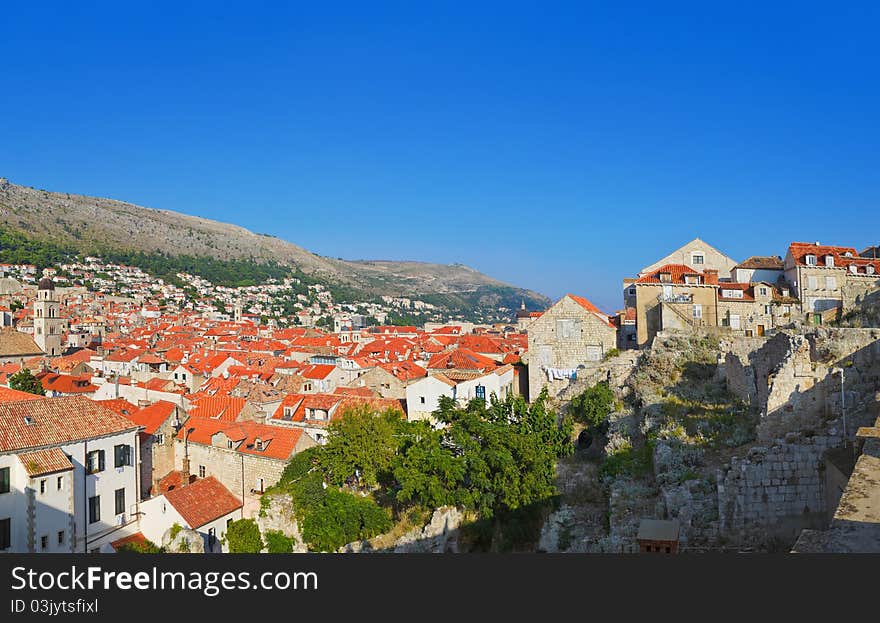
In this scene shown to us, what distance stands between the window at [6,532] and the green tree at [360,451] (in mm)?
10805

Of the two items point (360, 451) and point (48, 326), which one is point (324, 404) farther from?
point (48, 326)

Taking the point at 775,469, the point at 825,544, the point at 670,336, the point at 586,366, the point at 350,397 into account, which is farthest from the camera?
the point at 350,397

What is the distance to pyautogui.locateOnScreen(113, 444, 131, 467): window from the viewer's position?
26.7m

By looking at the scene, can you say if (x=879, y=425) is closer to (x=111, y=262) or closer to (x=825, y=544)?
(x=825, y=544)

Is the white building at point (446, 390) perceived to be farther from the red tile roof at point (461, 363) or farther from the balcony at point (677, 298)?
the balcony at point (677, 298)

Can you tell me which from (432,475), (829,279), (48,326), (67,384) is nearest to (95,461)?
(432,475)

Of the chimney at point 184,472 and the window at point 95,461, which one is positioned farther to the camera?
the chimney at point 184,472

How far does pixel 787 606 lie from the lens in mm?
4469

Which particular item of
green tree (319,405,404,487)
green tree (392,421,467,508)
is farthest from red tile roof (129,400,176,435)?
green tree (392,421,467,508)

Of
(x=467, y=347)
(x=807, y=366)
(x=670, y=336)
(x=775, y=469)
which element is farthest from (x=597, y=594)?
(x=467, y=347)

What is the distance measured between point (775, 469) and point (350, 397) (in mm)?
26695

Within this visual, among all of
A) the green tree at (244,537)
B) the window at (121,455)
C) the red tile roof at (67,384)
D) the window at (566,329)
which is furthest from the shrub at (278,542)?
the red tile roof at (67,384)

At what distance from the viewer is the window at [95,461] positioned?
83.6 ft

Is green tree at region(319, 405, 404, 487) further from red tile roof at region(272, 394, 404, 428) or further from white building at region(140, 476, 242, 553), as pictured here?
red tile roof at region(272, 394, 404, 428)
